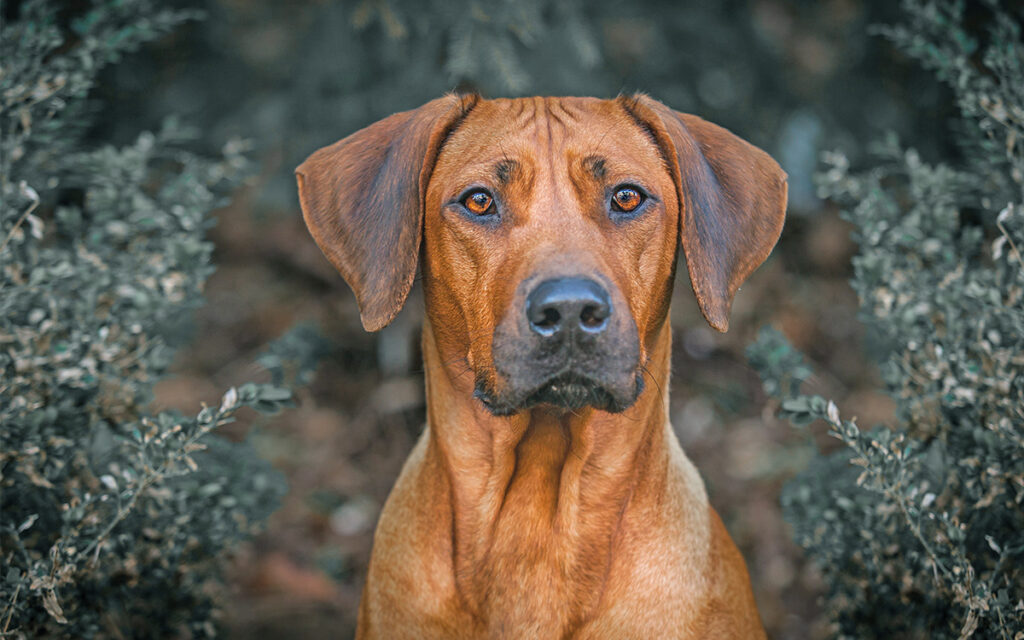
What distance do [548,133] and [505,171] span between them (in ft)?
0.72

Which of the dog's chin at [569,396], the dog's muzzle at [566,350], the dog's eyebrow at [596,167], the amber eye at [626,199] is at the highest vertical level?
the dog's eyebrow at [596,167]

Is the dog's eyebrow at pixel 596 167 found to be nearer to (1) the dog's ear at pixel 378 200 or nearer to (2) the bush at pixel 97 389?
(1) the dog's ear at pixel 378 200

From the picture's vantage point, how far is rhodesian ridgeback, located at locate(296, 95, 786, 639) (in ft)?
9.52

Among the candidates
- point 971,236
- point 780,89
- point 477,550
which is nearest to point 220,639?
point 477,550

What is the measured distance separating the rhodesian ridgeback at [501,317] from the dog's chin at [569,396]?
0.5 inches

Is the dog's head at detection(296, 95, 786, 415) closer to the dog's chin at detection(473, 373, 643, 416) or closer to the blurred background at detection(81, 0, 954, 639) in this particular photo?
the dog's chin at detection(473, 373, 643, 416)

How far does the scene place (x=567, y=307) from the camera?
8.29 ft

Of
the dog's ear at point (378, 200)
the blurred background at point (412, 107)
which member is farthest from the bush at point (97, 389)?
the blurred background at point (412, 107)

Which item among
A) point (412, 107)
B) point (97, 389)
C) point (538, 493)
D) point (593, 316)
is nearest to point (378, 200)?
point (593, 316)

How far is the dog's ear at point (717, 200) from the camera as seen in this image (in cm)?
305

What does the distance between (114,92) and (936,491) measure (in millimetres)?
4719

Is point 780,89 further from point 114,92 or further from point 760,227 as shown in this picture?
point 114,92

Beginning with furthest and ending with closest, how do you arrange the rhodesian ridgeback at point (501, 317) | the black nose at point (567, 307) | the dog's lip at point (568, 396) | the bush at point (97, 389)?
the bush at point (97, 389)
the rhodesian ridgeback at point (501, 317)
the dog's lip at point (568, 396)
the black nose at point (567, 307)

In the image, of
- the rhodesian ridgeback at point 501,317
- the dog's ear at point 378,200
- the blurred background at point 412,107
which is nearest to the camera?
the rhodesian ridgeback at point 501,317
